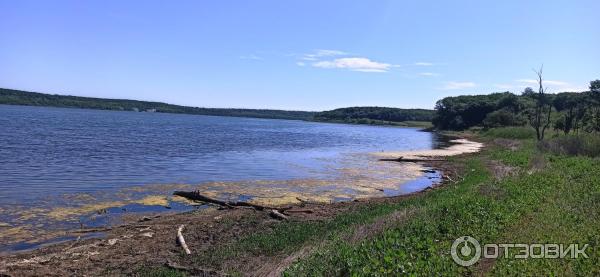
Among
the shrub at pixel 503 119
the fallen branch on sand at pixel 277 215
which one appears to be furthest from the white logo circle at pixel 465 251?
the shrub at pixel 503 119

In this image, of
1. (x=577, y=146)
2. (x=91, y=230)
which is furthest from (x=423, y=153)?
(x=91, y=230)

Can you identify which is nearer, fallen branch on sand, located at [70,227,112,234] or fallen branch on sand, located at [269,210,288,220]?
fallen branch on sand, located at [70,227,112,234]

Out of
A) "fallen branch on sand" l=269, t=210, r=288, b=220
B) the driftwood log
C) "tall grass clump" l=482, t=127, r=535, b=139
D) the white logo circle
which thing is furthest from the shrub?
the white logo circle

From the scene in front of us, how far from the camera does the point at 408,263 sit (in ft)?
26.8

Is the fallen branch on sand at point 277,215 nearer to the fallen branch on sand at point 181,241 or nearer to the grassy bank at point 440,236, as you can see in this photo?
the grassy bank at point 440,236

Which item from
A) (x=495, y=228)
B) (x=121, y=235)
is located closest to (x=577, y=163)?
(x=495, y=228)

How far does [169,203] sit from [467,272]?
15.7 meters

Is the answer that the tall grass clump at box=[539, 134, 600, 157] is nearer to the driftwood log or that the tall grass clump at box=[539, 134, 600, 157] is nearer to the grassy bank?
the grassy bank

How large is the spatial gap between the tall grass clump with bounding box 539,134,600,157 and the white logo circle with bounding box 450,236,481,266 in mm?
27132

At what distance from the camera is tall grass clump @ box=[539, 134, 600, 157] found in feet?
105

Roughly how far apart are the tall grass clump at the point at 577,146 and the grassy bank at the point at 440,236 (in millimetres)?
16647

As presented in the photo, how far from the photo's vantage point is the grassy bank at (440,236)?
855 cm

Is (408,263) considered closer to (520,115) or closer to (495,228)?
(495,228)

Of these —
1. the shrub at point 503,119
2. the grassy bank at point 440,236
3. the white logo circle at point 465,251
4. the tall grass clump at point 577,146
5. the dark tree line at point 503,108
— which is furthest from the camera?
the shrub at point 503,119
